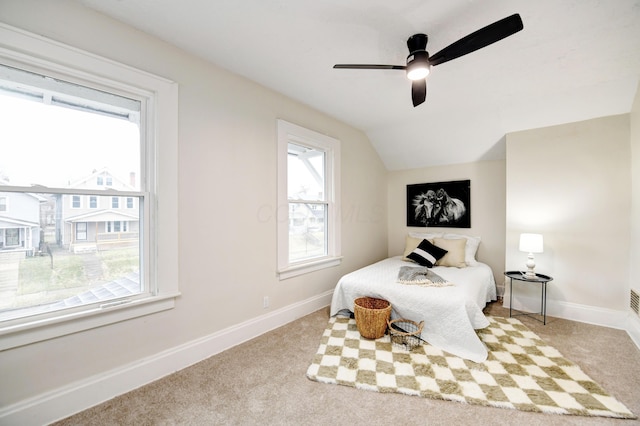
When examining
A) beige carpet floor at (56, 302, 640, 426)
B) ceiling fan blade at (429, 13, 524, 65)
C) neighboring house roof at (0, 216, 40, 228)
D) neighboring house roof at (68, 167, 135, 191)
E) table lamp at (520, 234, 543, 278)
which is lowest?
beige carpet floor at (56, 302, 640, 426)

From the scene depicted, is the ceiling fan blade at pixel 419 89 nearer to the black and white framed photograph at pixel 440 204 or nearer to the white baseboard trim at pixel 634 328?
the black and white framed photograph at pixel 440 204

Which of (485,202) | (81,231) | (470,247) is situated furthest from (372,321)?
(485,202)

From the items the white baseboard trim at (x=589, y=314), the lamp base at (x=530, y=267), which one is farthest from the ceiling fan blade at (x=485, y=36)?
the white baseboard trim at (x=589, y=314)

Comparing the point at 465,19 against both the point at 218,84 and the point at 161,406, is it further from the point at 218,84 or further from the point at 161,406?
the point at 161,406

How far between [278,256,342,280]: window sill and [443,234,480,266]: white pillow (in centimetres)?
179

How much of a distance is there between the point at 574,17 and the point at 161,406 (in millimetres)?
3678

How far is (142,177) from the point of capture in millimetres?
1992

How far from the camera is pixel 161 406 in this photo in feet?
5.61

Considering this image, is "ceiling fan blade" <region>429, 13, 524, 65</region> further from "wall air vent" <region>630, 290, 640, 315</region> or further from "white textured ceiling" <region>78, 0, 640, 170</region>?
"wall air vent" <region>630, 290, 640, 315</region>

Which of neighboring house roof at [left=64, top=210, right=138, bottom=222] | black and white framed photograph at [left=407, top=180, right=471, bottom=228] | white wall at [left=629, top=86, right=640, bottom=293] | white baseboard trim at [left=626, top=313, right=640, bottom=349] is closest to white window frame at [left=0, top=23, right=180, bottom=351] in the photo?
neighboring house roof at [left=64, top=210, right=138, bottom=222]

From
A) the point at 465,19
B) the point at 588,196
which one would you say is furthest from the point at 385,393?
the point at 588,196

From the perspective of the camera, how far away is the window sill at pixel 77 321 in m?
1.47

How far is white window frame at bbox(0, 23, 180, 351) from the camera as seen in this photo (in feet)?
4.96

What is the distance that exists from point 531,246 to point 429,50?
7.85ft
